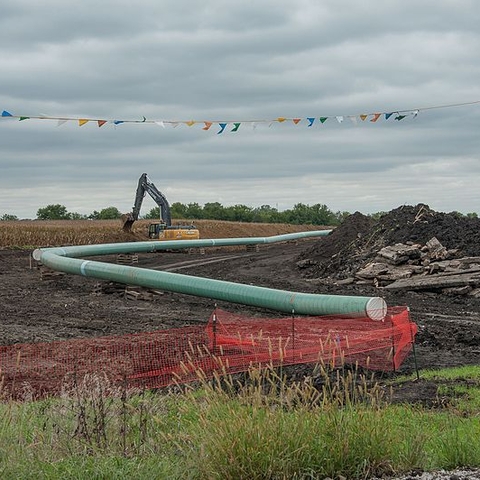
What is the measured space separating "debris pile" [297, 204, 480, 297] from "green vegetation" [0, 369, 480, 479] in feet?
59.0

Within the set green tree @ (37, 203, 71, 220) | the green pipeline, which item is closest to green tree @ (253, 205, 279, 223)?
green tree @ (37, 203, 71, 220)

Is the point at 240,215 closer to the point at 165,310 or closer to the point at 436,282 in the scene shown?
the point at 436,282

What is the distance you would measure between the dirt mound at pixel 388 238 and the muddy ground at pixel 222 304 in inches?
3.8

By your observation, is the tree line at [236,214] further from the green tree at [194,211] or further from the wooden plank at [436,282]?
the wooden plank at [436,282]

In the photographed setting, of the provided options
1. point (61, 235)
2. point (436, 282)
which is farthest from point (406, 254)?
point (61, 235)

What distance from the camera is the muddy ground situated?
1589 cm

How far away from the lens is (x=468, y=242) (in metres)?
29.3

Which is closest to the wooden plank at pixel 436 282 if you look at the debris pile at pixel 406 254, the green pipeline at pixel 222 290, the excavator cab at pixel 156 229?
the debris pile at pixel 406 254

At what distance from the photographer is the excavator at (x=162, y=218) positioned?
151 ft

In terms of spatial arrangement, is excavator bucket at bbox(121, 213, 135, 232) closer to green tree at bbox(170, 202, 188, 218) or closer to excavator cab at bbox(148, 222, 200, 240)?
excavator cab at bbox(148, 222, 200, 240)

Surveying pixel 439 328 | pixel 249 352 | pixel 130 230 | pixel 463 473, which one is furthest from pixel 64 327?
pixel 130 230

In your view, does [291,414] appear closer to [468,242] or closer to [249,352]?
[249,352]

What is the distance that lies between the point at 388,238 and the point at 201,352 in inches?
854

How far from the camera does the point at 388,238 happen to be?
3269cm
